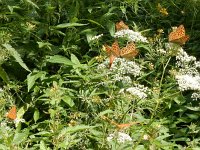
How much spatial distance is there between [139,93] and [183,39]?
406 mm

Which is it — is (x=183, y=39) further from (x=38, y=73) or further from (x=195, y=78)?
(x=38, y=73)

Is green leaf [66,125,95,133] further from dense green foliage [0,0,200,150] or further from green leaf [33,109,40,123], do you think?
green leaf [33,109,40,123]

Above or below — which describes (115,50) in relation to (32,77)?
above

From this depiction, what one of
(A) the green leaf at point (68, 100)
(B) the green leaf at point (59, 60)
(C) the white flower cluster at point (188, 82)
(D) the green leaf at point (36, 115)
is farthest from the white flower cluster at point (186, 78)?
(D) the green leaf at point (36, 115)

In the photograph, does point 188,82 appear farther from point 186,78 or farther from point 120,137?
point 120,137

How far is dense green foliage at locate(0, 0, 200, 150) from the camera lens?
2977mm

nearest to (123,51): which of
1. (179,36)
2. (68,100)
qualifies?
(179,36)

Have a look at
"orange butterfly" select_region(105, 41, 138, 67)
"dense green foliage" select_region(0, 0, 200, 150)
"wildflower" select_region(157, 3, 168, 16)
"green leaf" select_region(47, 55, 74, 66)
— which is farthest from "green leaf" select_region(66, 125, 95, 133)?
"wildflower" select_region(157, 3, 168, 16)

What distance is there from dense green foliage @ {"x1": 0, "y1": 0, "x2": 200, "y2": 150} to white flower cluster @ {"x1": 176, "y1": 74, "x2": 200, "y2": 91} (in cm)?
5

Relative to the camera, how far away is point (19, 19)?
3.87m

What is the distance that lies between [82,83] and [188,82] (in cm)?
93

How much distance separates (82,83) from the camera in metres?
3.53

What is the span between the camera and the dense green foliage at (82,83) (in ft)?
9.77

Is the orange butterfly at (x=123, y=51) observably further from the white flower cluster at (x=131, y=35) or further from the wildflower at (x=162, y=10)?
the wildflower at (x=162, y=10)
